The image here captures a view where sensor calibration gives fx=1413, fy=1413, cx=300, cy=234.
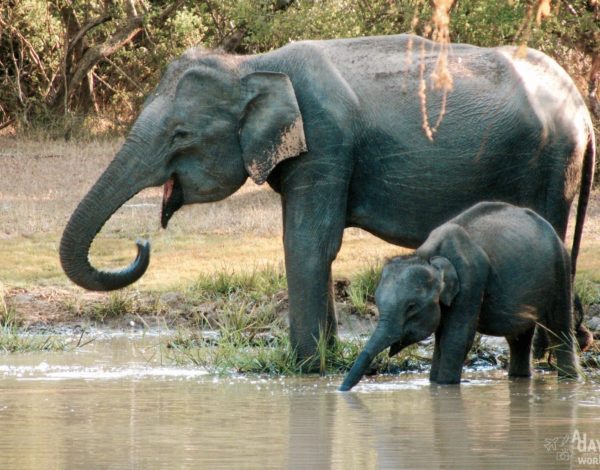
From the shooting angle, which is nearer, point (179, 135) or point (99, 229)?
point (99, 229)

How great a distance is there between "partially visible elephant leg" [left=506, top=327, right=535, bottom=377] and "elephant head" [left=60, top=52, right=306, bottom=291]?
2.03m

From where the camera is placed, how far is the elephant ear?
32.6 feet

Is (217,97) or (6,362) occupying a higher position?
(217,97)

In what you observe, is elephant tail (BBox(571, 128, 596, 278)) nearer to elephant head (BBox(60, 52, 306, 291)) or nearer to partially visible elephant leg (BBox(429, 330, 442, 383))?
partially visible elephant leg (BBox(429, 330, 442, 383))

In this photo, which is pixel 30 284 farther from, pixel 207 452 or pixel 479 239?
pixel 207 452

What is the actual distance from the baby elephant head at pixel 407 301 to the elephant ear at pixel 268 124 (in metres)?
1.23

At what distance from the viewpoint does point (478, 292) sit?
941 cm

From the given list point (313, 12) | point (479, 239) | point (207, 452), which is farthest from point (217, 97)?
point (313, 12)

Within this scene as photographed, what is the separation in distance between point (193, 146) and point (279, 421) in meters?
2.83

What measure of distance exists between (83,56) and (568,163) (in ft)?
60.9

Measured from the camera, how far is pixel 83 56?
2759 cm

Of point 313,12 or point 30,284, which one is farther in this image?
point 313,12
